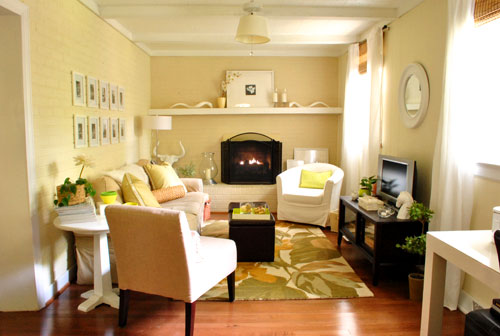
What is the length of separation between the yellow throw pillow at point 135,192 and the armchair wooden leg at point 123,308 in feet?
3.46

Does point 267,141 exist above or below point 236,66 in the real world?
below

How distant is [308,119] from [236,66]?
1.53 m

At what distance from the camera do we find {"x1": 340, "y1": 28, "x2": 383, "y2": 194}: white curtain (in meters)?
4.50

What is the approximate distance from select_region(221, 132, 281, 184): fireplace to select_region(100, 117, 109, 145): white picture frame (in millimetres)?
2324

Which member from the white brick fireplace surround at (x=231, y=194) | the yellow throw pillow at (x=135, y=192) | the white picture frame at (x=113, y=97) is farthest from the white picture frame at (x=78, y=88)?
the white brick fireplace surround at (x=231, y=194)

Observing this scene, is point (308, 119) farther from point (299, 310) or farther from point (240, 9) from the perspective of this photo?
point (299, 310)

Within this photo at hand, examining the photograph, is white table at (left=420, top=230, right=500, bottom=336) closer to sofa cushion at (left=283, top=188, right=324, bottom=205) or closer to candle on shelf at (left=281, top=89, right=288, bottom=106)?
sofa cushion at (left=283, top=188, right=324, bottom=205)

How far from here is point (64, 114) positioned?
3342 millimetres

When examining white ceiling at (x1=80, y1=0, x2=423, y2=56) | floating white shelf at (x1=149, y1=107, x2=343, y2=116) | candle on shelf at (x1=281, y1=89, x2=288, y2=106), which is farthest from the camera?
candle on shelf at (x1=281, y1=89, x2=288, y2=106)

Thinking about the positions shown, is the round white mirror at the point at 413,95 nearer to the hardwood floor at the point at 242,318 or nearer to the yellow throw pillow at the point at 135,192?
the hardwood floor at the point at 242,318

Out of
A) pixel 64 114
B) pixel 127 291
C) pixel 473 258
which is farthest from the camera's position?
pixel 64 114

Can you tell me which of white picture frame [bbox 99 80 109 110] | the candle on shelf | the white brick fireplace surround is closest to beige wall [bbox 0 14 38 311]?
white picture frame [bbox 99 80 109 110]

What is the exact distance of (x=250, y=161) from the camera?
250 inches

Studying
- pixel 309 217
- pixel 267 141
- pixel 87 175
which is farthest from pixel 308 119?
pixel 87 175
